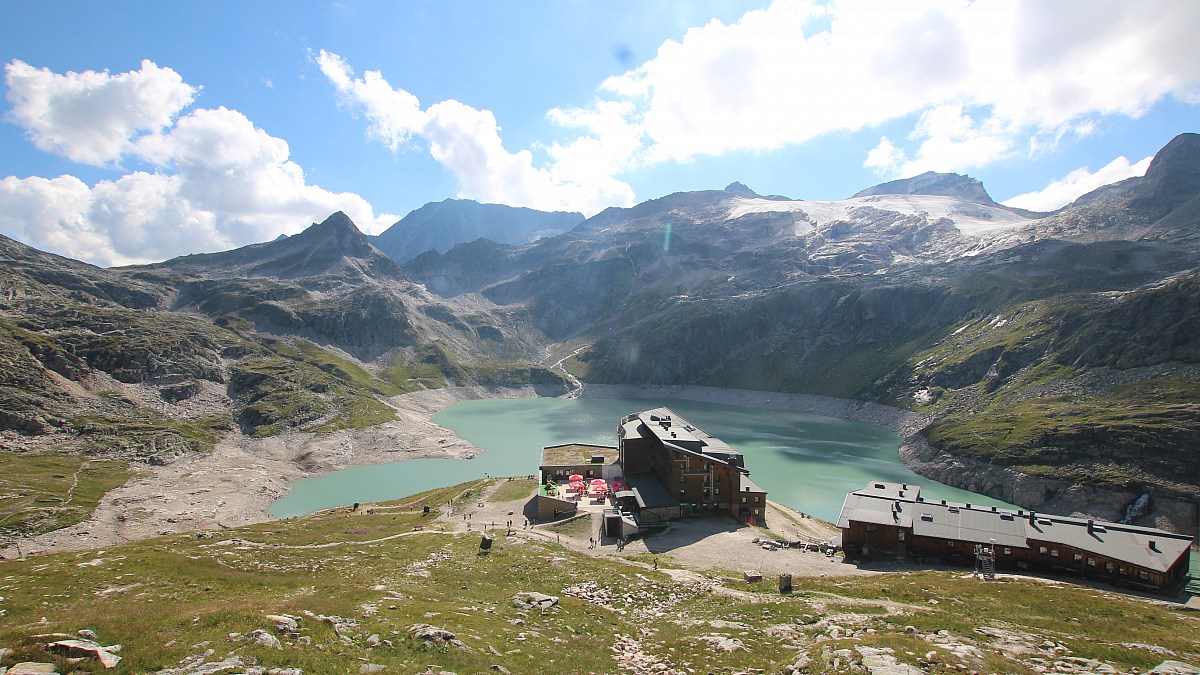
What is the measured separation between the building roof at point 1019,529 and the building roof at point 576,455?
112 ft

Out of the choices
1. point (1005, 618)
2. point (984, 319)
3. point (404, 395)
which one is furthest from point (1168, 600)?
point (404, 395)

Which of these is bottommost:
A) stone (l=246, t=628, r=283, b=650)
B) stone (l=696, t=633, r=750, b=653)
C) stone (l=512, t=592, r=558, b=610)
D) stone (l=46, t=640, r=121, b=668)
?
stone (l=512, t=592, r=558, b=610)

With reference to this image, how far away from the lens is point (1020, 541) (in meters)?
42.8

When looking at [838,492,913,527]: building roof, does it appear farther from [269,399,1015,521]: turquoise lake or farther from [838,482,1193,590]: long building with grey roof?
[269,399,1015,521]: turquoise lake

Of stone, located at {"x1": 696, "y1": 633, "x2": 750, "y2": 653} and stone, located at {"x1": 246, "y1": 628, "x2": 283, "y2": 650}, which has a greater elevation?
stone, located at {"x1": 246, "y1": 628, "x2": 283, "y2": 650}

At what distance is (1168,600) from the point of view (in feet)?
120

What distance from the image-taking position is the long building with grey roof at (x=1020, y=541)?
39.7 meters

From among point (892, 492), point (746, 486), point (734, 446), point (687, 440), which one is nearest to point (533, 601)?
point (746, 486)

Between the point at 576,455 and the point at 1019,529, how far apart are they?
2019 inches

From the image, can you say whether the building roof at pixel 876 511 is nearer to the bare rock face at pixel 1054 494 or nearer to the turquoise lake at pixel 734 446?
the turquoise lake at pixel 734 446

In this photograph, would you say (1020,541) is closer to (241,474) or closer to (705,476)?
(705,476)

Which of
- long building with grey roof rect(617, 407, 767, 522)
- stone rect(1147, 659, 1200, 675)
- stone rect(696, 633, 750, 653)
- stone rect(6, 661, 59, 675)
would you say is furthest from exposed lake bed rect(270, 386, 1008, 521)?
stone rect(6, 661, 59, 675)

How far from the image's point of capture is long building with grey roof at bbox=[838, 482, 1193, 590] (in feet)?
130

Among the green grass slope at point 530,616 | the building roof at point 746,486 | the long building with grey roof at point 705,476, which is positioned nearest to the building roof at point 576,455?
the long building with grey roof at point 705,476
